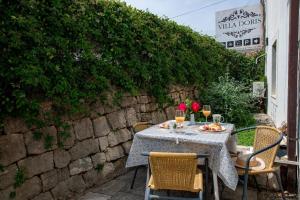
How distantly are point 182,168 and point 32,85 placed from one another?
1761 millimetres

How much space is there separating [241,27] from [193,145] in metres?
12.1

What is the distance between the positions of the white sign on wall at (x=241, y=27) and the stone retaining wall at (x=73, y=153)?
Result: 32.9 feet

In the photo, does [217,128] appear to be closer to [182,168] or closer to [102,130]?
[182,168]

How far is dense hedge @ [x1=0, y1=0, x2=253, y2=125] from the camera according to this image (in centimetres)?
278

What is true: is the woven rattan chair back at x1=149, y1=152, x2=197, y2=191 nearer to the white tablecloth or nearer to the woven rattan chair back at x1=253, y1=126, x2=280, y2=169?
the white tablecloth

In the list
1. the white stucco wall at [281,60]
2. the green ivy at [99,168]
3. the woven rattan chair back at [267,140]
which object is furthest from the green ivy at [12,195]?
the white stucco wall at [281,60]

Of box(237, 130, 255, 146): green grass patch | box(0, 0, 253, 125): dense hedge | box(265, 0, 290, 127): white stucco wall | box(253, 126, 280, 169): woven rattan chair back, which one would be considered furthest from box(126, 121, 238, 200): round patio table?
box(237, 130, 255, 146): green grass patch

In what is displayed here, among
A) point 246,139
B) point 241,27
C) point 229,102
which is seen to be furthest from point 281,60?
point 241,27

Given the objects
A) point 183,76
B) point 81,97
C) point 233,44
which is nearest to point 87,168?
point 81,97

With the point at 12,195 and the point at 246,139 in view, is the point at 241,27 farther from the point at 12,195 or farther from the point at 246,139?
the point at 12,195

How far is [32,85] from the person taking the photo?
289 centimetres

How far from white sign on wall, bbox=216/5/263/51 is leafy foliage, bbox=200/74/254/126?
5.86 m

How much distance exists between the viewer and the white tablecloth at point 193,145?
284 cm

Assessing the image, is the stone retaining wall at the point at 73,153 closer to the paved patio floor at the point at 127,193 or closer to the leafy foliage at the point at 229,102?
the paved patio floor at the point at 127,193
